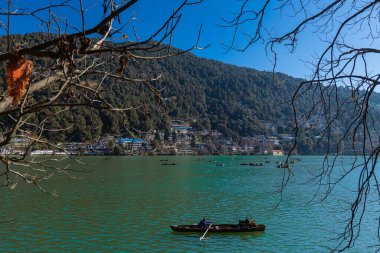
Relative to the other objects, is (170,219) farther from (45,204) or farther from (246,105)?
(246,105)

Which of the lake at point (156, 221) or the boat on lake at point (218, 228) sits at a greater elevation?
the boat on lake at point (218, 228)

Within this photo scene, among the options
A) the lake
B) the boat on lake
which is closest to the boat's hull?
the boat on lake

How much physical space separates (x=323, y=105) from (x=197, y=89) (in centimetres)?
16182

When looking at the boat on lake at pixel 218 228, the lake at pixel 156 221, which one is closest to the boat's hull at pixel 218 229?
the boat on lake at pixel 218 228

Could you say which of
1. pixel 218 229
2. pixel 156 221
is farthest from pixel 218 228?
pixel 156 221

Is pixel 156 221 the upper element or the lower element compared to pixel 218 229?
lower

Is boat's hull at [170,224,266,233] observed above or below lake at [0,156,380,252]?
above

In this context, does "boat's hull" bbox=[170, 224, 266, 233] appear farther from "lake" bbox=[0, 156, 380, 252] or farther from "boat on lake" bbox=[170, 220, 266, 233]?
"lake" bbox=[0, 156, 380, 252]

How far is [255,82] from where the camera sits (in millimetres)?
182375

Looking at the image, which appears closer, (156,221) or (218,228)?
(218,228)

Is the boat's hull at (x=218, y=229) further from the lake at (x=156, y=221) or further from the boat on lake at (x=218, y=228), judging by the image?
the lake at (x=156, y=221)

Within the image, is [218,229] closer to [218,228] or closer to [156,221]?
[218,228]

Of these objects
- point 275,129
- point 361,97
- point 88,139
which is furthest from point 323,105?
point 275,129

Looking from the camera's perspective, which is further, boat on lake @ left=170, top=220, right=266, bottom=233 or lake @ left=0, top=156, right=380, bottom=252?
boat on lake @ left=170, top=220, right=266, bottom=233
